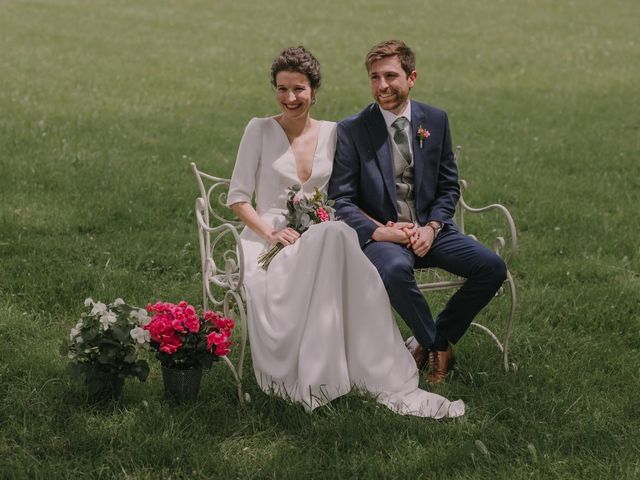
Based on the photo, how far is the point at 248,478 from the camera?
3996 mm

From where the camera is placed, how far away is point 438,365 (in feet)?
16.4

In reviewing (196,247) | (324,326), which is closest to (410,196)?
(324,326)

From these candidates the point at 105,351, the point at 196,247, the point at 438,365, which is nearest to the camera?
the point at 105,351

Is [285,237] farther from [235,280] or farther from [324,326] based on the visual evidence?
[324,326]

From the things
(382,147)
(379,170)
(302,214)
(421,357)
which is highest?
(382,147)

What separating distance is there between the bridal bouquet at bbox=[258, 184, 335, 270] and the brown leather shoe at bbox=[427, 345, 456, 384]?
0.93 meters

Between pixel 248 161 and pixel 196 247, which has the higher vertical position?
pixel 248 161

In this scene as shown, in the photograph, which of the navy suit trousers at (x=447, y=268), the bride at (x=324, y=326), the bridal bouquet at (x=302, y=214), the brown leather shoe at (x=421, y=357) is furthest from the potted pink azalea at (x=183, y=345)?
the brown leather shoe at (x=421, y=357)

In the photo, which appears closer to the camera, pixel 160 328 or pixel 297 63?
pixel 160 328

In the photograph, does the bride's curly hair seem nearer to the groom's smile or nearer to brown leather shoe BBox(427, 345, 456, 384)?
the groom's smile

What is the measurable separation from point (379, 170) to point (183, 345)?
146 cm

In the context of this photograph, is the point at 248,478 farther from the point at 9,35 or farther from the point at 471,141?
the point at 9,35

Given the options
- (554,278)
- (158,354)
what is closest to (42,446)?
(158,354)

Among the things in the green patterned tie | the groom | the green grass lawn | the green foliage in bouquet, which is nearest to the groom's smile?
the groom
